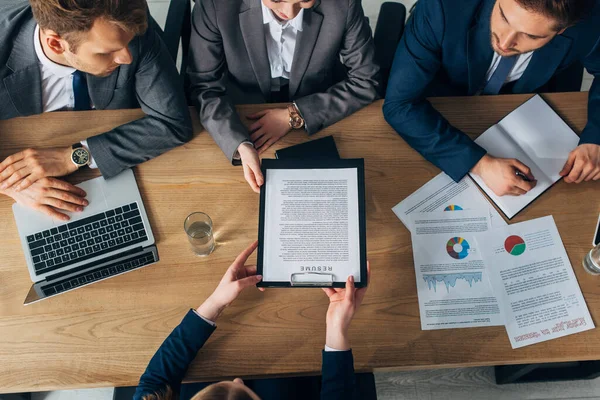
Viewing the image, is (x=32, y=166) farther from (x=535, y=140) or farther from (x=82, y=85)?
(x=535, y=140)

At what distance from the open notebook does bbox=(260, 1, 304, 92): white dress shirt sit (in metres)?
0.68

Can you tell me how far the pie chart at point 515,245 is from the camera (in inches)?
53.3

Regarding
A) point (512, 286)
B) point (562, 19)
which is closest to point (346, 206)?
point (512, 286)

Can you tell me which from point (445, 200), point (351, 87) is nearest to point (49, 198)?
point (351, 87)

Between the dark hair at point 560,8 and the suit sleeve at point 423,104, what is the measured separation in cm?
27

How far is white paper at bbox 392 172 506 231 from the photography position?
55.1 inches

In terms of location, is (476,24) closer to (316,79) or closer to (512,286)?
(316,79)

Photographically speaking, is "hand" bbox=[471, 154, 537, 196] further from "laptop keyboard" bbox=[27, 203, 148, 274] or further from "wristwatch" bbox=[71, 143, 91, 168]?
"wristwatch" bbox=[71, 143, 91, 168]

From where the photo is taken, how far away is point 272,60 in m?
1.72

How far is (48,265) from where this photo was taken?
4.29 feet

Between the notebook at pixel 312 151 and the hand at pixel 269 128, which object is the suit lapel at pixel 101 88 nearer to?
the hand at pixel 269 128

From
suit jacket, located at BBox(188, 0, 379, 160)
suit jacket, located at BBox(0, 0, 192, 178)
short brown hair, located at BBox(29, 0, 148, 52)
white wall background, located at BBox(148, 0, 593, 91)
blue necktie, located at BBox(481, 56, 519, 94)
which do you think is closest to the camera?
short brown hair, located at BBox(29, 0, 148, 52)

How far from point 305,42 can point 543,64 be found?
0.78 m

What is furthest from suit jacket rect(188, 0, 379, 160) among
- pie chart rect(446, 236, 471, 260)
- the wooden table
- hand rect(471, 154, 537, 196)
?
pie chart rect(446, 236, 471, 260)
